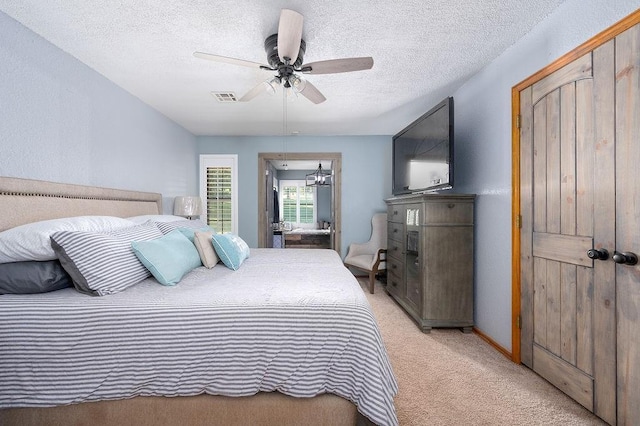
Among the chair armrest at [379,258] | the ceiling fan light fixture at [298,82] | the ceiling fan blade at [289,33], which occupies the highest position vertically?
the ceiling fan blade at [289,33]

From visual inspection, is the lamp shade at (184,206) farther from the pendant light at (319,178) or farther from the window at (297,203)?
Answer: the window at (297,203)

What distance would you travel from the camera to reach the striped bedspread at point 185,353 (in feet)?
4.07

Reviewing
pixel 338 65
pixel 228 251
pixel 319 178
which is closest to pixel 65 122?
pixel 228 251

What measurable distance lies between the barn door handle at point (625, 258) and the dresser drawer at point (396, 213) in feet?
6.49

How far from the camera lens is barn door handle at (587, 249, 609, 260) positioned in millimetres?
1536

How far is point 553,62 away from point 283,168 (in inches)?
284

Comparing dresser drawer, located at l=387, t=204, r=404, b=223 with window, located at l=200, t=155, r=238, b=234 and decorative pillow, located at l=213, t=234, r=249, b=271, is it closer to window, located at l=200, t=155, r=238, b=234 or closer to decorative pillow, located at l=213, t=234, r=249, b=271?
decorative pillow, located at l=213, t=234, r=249, b=271

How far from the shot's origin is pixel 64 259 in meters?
1.49

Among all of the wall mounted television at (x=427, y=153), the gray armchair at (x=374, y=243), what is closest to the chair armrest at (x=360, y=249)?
the gray armchair at (x=374, y=243)

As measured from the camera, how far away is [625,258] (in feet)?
4.66

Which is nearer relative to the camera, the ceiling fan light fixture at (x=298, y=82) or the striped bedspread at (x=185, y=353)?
the striped bedspread at (x=185, y=353)

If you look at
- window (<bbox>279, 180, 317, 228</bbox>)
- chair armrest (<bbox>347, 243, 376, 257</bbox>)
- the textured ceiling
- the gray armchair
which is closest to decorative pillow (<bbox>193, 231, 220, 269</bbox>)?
the textured ceiling

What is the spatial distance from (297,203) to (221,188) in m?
4.06

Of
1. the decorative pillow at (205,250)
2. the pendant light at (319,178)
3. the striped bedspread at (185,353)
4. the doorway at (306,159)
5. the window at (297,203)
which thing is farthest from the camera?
the window at (297,203)
